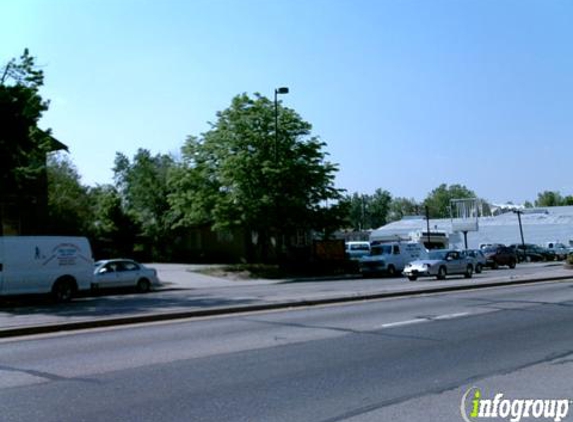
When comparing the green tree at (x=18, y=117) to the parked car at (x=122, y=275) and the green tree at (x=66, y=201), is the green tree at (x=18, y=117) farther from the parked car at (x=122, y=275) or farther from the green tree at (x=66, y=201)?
the green tree at (x=66, y=201)

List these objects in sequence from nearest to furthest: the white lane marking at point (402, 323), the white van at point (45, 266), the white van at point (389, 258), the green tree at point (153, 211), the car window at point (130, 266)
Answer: the white lane marking at point (402, 323) → the white van at point (45, 266) → the car window at point (130, 266) → the white van at point (389, 258) → the green tree at point (153, 211)

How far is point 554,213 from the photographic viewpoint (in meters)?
86.3

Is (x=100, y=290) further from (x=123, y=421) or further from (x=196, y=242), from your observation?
(x=196, y=242)

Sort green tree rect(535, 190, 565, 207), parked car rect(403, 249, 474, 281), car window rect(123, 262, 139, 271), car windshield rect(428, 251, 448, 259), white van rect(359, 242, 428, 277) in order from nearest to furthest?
car window rect(123, 262, 139, 271)
parked car rect(403, 249, 474, 281)
car windshield rect(428, 251, 448, 259)
white van rect(359, 242, 428, 277)
green tree rect(535, 190, 565, 207)

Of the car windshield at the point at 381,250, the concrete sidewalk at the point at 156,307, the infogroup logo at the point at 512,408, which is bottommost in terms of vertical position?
the infogroup logo at the point at 512,408

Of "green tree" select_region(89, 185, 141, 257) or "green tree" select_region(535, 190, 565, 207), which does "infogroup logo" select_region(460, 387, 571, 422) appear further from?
"green tree" select_region(535, 190, 565, 207)

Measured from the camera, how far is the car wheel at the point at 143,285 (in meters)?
28.2

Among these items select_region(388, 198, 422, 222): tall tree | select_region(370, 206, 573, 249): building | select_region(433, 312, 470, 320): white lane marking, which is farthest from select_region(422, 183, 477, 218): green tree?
select_region(433, 312, 470, 320): white lane marking

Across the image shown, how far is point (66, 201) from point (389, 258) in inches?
1134

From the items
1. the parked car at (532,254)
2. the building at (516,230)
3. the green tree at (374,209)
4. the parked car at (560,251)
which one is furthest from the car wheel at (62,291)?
the green tree at (374,209)

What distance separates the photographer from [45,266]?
22.8 meters

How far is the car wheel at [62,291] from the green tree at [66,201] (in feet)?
65.5

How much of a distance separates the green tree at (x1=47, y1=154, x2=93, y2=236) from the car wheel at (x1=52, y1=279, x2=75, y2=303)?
65.5 feet

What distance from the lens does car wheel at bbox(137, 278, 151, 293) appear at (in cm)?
2820
